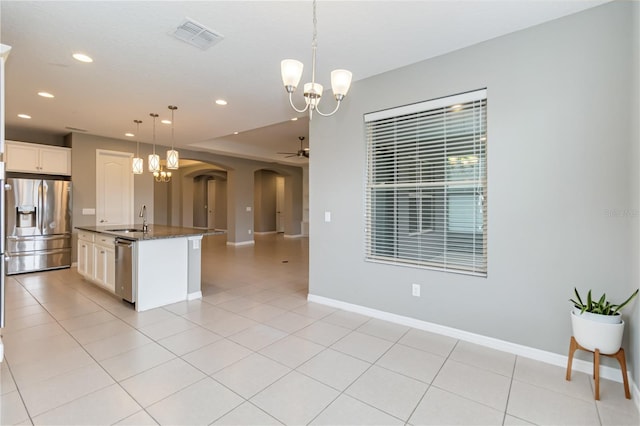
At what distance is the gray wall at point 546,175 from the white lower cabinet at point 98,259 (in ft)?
11.9

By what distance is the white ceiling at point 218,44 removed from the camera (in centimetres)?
229

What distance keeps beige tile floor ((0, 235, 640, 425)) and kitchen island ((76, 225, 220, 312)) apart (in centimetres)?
26

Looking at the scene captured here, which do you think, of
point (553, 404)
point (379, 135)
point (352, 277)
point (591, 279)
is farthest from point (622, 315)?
point (379, 135)

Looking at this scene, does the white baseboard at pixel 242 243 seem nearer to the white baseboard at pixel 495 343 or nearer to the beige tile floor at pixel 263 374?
the beige tile floor at pixel 263 374

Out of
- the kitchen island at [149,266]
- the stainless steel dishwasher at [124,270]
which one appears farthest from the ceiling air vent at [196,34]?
the stainless steel dishwasher at [124,270]

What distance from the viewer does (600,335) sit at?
2.01 metres

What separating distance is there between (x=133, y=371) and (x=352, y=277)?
226 cm

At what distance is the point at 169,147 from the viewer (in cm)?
753

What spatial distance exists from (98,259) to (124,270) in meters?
0.97

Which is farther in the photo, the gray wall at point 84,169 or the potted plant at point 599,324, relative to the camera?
the gray wall at point 84,169

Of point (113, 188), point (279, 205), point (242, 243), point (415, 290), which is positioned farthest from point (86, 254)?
point (279, 205)

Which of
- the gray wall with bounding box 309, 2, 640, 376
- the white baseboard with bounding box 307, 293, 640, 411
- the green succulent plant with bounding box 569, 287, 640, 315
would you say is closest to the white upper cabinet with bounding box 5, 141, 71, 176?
the white baseboard with bounding box 307, 293, 640, 411

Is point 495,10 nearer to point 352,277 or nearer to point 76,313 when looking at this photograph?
point 352,277

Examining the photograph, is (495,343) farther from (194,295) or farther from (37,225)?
(37,225)
